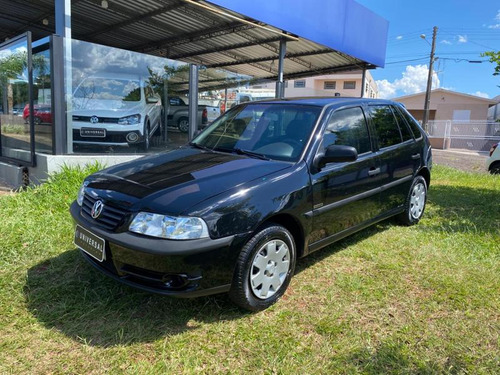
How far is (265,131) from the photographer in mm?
3646

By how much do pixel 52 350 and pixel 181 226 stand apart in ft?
3.75

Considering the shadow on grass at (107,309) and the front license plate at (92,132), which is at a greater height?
the front license plate at (92,132)

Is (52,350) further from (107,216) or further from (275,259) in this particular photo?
(275,259)

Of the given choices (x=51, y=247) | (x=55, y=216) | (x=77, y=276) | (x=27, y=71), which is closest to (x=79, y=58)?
(x=27, y=71)

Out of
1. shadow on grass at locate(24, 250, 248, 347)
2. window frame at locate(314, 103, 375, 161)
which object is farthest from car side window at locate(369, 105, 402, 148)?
shadow on grass at locate(24, 250, 248, 347)

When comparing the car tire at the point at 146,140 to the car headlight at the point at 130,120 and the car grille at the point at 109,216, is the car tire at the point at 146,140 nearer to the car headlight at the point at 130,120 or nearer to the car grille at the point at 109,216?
the car headlight at the point at 130,120

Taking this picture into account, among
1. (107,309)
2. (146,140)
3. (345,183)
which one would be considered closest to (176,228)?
(107,309)

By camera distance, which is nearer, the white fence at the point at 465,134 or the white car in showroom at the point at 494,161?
the white car in showroom at the point at 494,161

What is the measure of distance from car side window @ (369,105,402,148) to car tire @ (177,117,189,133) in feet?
15.1

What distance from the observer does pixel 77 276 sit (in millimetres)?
3350

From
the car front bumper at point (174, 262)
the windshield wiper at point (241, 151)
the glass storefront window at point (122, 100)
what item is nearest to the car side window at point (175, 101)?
the glass storefront window at point (122, 100)

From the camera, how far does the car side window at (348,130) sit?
3.54 m

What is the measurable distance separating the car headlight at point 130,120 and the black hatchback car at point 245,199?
319 centimetres

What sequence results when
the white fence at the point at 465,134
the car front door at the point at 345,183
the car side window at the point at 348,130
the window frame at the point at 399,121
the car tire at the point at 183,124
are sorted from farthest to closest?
1. the white fence at the point at 465,134
2. the car tire at the point at 183,124
3. the window frame at the point at 399,121
4. the car side window at the point at 348,130
5. the car front door at the point at 345,183
